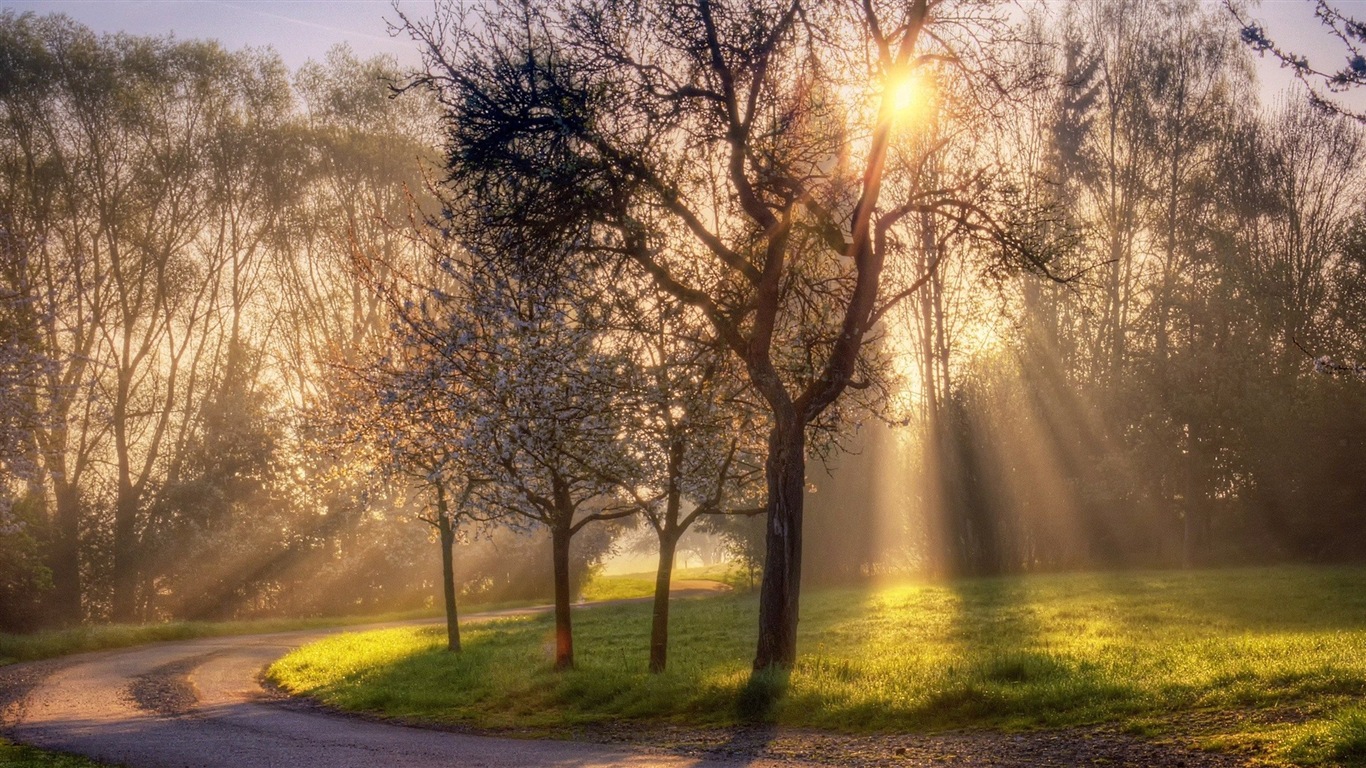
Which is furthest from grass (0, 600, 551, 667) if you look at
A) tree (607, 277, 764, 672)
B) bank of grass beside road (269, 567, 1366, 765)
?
tree (607, 277, 764, 672)

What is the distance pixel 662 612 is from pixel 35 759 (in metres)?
9.27

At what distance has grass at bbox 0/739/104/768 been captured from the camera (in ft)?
36.3

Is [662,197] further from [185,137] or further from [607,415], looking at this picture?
[185,137]

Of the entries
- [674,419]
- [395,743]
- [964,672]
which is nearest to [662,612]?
[674,419]

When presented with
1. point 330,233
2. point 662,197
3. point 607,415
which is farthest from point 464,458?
point 330,233

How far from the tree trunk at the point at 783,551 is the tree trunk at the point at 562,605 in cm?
527

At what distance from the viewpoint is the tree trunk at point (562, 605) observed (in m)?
18.4

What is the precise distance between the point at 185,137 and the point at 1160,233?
40.0 m

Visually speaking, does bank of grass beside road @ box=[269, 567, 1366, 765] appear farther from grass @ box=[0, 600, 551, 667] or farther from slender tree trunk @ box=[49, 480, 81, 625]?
slender tree trunk @ box=[49, 480, 81, 625]

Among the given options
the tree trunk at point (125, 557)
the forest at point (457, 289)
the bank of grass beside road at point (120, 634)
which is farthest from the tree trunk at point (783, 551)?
the tree trunk at point (125, 557)

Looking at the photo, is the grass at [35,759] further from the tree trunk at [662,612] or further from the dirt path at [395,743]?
the tree trunk at [662,612]

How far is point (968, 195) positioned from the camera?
47.6ft

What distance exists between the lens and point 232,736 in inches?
536

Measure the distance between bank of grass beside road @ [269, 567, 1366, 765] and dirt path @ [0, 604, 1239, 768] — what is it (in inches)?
23.2
